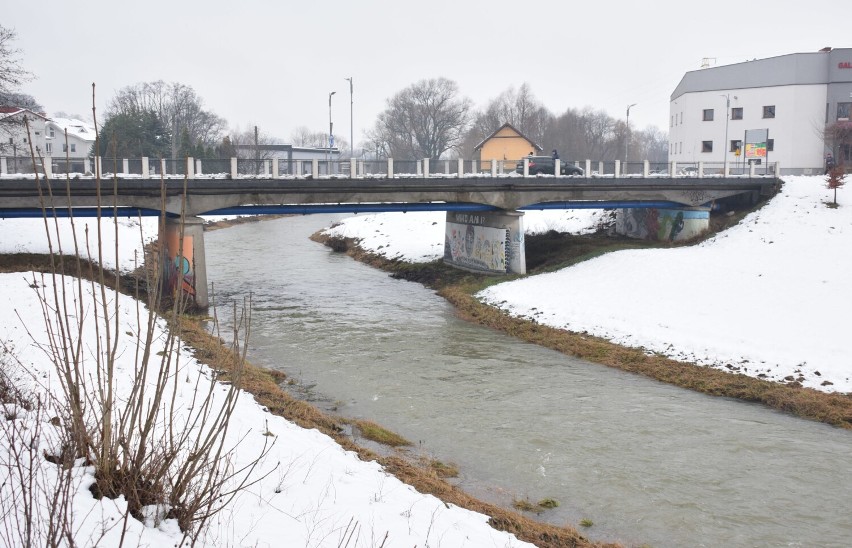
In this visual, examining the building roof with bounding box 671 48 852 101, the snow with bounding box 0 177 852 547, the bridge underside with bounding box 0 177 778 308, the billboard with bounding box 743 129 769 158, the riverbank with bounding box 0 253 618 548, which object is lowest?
the riverbank with bounding box 0 253 618 548

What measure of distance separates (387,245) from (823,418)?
35.6m

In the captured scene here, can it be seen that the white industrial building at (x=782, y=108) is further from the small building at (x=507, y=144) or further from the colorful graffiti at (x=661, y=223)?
the colorful graffiti at (x=661, y=223)

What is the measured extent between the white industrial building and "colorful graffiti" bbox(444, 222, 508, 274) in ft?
89.3

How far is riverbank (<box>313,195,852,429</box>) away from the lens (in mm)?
18906

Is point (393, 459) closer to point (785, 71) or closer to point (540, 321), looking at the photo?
point (540, 321)

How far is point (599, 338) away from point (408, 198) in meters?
14.3

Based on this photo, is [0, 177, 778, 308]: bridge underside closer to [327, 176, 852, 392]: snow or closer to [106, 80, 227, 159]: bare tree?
[327, 176, 852, 392]: snow

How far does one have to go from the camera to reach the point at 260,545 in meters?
6.82

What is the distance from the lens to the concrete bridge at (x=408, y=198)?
30.1 metres

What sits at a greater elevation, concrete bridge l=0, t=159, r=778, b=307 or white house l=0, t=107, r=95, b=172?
white house l=0, t=107, r=95, b=172

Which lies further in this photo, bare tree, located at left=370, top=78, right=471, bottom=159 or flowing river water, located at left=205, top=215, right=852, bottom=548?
bare tree, located at left=370, top=78, right=471, bottom=159

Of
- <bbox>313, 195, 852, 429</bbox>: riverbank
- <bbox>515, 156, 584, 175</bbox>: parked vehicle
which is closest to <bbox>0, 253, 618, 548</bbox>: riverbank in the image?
<bbox>313, 195, 852, 429</bbox>: riverbank

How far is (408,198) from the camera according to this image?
3662cm

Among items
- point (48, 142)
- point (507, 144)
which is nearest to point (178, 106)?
point (48, 142)
